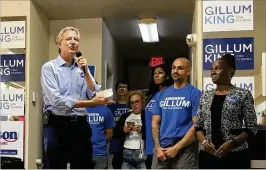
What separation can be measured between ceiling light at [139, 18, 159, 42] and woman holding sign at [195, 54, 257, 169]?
54cm

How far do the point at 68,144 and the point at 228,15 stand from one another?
716 millimetres

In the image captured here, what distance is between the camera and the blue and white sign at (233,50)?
1402 mm

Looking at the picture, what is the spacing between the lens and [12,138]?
1499 mm

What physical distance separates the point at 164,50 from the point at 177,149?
1.77ft

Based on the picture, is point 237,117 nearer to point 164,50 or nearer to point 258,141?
point 258,141

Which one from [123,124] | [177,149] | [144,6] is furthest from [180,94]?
[144,6]

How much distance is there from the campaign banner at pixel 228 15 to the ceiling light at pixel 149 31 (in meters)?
0.29

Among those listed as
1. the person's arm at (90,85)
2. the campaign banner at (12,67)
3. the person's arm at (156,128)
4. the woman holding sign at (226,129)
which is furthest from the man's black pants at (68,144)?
the campaign banner at (12,67)

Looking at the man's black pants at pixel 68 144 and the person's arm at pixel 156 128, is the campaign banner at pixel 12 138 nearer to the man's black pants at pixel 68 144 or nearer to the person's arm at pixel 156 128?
the man's black pants at pixel 68 144

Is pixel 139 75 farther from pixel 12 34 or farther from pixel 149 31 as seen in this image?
pixel 12 34

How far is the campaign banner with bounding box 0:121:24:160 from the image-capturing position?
145cm

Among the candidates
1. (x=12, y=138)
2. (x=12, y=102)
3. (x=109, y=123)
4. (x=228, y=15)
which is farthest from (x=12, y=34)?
(x=228, y=15)

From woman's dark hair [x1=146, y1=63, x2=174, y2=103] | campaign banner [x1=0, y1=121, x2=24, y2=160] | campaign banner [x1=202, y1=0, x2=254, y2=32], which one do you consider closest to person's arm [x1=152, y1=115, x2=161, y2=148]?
woman's dark hair [x1=146, y1=63, x2=174, y2=103]

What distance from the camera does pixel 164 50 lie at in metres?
1.63
